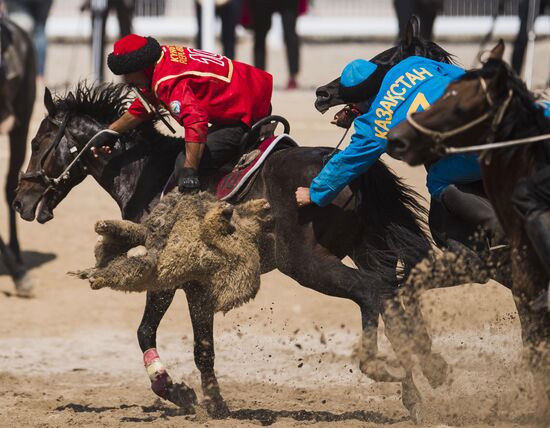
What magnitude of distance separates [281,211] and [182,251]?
2.32ft

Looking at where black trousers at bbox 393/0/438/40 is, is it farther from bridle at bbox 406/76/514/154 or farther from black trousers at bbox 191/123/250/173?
bridle at bbox 406/76/514/154

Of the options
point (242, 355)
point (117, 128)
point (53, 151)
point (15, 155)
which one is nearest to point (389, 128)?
point (117, 128)

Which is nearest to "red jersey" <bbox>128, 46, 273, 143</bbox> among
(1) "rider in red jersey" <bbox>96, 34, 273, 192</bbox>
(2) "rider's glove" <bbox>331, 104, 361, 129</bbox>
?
(1) "rider in red jersey" <bbox>96, 34, 273, 192</bbox>

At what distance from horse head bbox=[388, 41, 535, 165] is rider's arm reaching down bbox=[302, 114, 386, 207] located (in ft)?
3.86

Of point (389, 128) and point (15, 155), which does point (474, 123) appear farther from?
point (15, 155)

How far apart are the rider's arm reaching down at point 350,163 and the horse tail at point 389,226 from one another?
32 centimetres

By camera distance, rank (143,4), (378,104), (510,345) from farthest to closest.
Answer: (143,4)
(510,345)
(378,104)

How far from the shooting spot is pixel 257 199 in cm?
731

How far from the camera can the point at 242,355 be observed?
30.8ft

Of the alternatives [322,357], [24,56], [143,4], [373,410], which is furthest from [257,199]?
[143,4]

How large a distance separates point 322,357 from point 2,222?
4.11 metres

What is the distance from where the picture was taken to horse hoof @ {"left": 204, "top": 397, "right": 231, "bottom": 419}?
751 centimetres

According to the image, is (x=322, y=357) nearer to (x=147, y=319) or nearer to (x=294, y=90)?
(x=147, y=319)

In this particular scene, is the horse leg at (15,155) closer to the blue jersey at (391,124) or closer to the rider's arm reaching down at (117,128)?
the rider's arm reaching down at (117,128)
